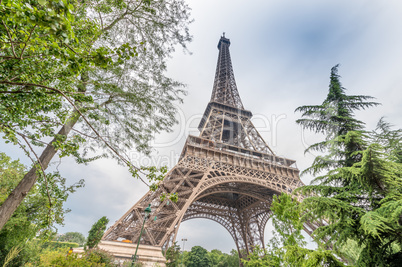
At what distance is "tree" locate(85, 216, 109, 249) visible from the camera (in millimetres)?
12141

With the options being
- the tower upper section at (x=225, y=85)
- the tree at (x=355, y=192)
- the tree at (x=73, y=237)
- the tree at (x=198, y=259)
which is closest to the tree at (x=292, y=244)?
the tree at (x=355, y=192)

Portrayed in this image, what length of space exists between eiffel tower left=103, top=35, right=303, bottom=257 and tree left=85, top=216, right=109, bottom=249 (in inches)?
27.0

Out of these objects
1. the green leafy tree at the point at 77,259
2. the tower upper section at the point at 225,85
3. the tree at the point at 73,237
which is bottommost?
the green leafy tree at the point at 77,259

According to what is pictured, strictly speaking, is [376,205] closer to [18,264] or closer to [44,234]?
[44,234]

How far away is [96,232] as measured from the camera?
12516mm

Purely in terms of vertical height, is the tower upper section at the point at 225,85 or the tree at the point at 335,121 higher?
the tower upper section at the point at 225,85

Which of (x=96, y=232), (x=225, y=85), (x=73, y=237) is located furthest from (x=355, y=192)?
(x=73, y=237)

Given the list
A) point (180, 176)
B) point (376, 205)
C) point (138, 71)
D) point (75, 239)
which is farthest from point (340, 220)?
point (75, 239)

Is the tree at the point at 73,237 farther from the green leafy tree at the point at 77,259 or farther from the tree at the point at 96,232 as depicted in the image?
the green leafy tree at the point at 77,259

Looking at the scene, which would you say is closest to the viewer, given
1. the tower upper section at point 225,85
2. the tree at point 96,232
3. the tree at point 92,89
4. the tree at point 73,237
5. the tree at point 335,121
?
the tree at point 92,89

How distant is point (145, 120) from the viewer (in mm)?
6961

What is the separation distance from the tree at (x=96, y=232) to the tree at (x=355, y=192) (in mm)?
12259

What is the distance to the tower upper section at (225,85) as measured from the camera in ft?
108

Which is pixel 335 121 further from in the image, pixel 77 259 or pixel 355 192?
pixel 77 259
